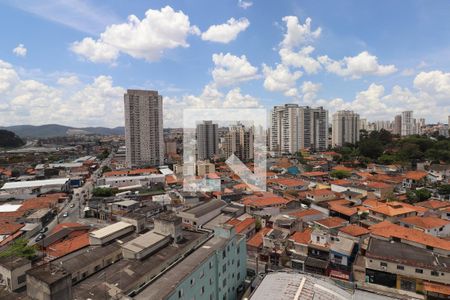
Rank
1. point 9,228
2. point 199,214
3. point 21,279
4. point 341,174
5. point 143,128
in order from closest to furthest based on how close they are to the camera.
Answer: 1. point 21,279
2. point 199,214
3. point 9,228
4. point 341,174
5. point 143,128

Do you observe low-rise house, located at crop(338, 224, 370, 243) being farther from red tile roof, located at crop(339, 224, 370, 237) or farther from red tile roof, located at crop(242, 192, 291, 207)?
red tile roof, located at crop(242, 192, 291, 207)

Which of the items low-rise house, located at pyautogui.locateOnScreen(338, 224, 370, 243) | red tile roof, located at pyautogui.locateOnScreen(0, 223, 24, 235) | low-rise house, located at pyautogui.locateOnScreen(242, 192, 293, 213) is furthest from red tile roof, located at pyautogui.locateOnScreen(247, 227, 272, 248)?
red tile roof, located at pyautogui.locateOnScreen(0, 223, 24, 235)

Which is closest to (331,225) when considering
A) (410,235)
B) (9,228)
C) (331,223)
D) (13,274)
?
(331,223)

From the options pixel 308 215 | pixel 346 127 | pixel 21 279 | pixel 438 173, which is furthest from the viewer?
pixel 346 127

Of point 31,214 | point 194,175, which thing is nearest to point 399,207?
point 194,175

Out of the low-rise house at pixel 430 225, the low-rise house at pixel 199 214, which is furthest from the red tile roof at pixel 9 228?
the low-rise house at pixel 430 225

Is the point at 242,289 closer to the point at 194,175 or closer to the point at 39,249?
the point at 39,249

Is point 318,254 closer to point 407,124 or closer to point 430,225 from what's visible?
point 430,225

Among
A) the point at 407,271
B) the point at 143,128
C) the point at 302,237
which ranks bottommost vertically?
the point at 407,271

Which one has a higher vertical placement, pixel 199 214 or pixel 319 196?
pixel 199 214
